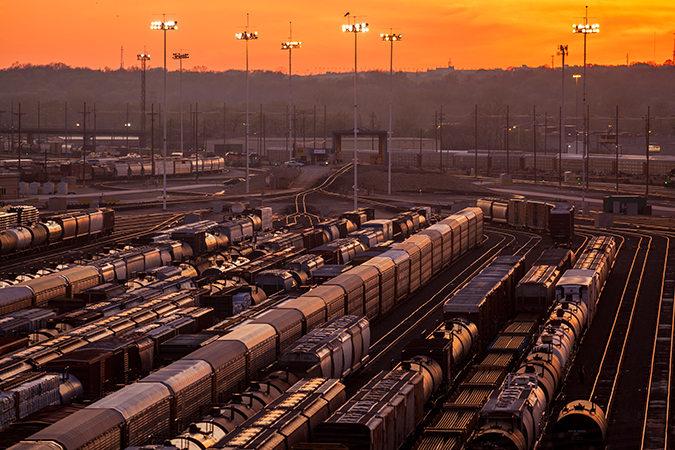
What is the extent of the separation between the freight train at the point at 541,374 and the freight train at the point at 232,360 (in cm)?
1007

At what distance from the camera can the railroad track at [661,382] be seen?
33.0m

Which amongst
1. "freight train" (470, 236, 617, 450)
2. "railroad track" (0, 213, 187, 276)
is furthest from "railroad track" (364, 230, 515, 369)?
"railroad track" (0, 213, 187, 276)

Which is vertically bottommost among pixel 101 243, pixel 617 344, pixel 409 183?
pixel 617 344

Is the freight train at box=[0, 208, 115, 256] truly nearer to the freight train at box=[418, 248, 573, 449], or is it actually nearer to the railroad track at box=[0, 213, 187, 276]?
A: the railroad track at box=[0, 213, 187, 276]

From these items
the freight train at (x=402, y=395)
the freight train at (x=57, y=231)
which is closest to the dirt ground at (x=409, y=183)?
the freight train at (x=57, y=231)

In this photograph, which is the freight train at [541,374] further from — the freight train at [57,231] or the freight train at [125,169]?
the freight train at [125,169]

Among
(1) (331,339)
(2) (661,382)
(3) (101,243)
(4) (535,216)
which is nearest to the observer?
(1) (331,339)

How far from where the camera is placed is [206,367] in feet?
102

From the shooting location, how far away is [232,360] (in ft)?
108

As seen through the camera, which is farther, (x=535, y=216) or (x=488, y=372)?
(x=535, y=216)

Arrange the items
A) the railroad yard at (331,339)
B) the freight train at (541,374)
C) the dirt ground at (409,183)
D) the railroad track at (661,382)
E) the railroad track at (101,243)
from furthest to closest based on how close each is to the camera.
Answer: the dirt ground at (409,183)
the railroad track at (101,243)
the railroad track at (661,382)
the railroad yard at (331,339)
the freight train at (541,374)

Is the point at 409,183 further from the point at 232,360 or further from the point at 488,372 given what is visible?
the point at 232,360

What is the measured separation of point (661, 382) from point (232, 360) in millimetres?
20596

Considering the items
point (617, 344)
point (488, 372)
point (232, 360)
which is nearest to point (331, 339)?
point (232, 360)
